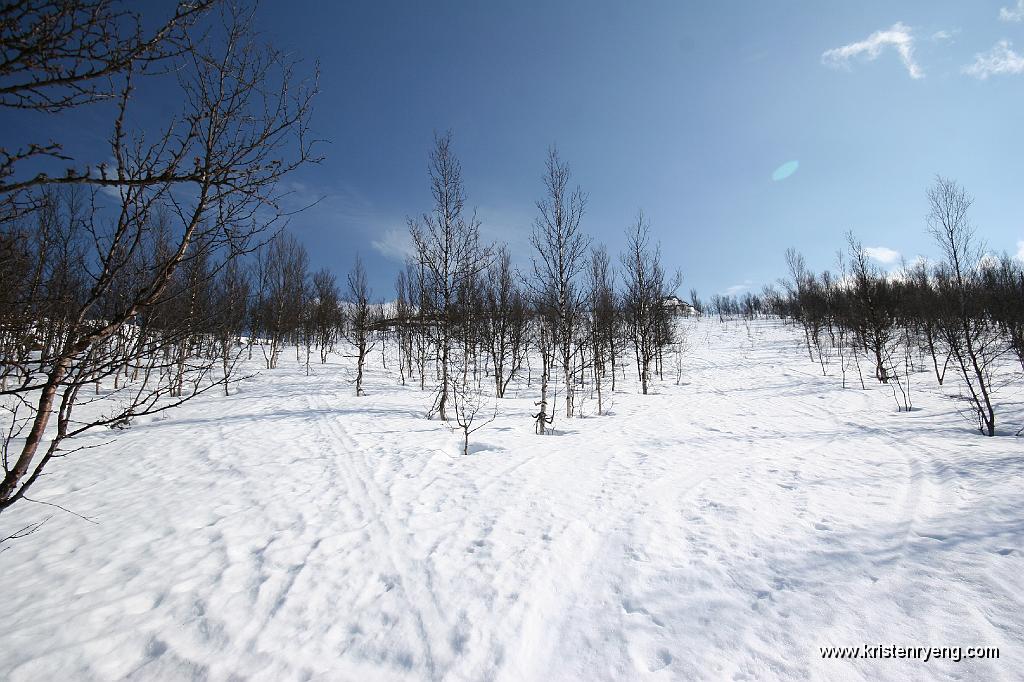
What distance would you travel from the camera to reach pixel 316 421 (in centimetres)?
1054

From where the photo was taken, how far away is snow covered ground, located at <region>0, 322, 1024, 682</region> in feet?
7.94

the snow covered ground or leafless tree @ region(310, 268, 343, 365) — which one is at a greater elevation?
leafless tree @ region(310, 268, 343, 365)

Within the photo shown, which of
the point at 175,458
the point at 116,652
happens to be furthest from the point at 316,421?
the point at 116,652

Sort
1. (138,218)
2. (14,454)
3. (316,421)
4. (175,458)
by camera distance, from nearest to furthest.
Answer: (138,218), (175,458), (14,454), (316,421)

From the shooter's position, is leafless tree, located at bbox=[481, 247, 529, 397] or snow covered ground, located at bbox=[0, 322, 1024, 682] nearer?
snow covered ground, located at bbox=[0, 322, 1024, 682]

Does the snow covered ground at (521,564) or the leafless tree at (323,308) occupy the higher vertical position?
the leafless tree at (323,308)

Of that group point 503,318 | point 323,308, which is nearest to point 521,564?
point 503,318

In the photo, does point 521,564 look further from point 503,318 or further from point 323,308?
point 323,308

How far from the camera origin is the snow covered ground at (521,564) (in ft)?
7.94

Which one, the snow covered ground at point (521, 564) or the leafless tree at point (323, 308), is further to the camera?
the leafless tree at point (323, 308)

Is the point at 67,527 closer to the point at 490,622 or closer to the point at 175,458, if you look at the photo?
the point at 175,458

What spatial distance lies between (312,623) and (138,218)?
3064 mm

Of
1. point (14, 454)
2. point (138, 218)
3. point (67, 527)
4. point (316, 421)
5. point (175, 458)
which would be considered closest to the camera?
point (138, 218)

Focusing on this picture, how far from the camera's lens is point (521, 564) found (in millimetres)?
3457
